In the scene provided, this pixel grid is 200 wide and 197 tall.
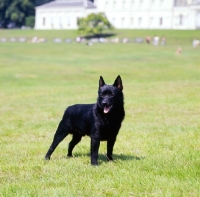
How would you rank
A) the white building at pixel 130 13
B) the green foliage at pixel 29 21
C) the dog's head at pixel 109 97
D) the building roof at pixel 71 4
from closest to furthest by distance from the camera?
the dog's head at pixel 109 97 → the white building at pixel 130 13 → the green foliage at pixel 29 21 → the building roof at pixel 71 4

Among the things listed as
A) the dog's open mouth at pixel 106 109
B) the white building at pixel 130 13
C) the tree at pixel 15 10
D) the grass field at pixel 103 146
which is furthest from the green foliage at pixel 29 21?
the dog's open mouth at pixel 106 109

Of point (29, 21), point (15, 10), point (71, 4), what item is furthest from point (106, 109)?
point (71, 4)

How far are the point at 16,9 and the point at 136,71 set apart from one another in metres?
92.9

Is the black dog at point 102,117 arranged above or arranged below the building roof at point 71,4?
above

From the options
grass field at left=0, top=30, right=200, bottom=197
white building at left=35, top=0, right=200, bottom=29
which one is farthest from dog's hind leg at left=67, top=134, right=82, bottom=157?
white building at left=35, top=0, right=200, bottom=29

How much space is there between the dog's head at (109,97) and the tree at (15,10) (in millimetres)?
120287

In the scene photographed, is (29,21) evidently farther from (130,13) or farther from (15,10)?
(130,13)

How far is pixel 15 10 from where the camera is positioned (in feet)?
417

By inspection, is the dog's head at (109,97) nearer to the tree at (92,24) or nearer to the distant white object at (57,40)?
the distant white object at (57,40)

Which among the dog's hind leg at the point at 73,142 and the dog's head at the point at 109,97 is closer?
the dog's head at the point at 109,97

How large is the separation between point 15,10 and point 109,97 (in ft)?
400

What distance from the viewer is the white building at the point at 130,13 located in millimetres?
124750

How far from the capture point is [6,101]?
75.8ft

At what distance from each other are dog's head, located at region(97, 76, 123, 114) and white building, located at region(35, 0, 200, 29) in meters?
114
